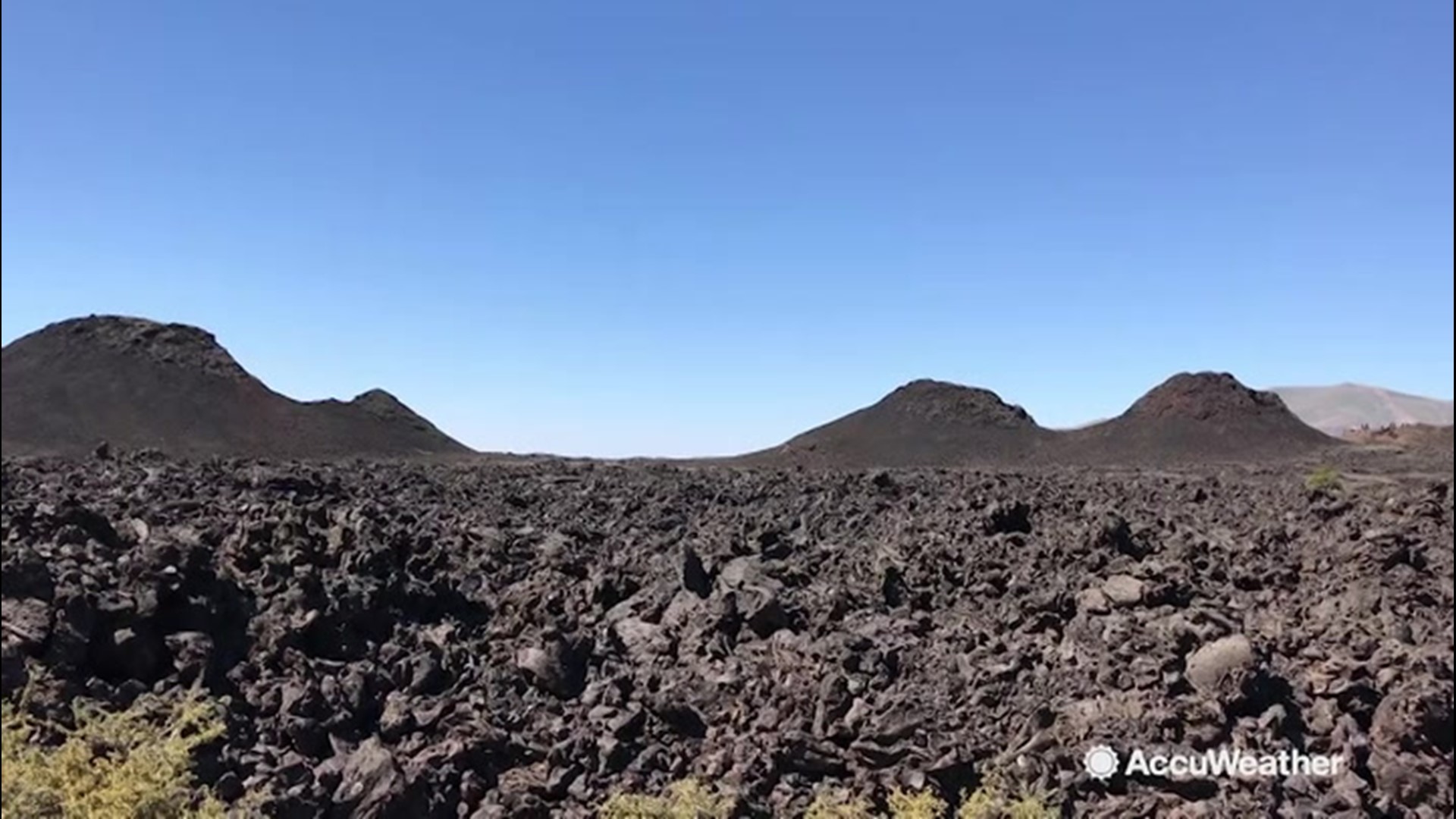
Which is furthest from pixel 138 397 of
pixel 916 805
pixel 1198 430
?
pixel 1198 430

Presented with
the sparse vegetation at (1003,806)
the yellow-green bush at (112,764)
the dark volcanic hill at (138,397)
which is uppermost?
the dark volcanic hill at (138,397)

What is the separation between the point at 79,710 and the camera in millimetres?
8055

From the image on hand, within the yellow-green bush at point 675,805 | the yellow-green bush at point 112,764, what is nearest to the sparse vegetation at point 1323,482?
the yellow-green bush at point 675,805

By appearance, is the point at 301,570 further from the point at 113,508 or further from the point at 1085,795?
the point at 1085,795

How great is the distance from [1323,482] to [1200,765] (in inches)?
519

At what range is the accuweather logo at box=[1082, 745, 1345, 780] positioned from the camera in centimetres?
934

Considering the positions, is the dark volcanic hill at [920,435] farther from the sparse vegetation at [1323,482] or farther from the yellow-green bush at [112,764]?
the yellow-green bush at [112,764]

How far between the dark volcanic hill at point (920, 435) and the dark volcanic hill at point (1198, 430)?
11.1ft

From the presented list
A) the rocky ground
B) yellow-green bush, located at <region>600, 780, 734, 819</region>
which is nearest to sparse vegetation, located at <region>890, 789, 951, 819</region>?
the rocky ground

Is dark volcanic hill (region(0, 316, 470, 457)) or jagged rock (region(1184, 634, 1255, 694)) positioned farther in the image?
jagged rock (region(1184, 634, 1255, 694))

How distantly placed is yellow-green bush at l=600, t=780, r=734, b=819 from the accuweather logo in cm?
335

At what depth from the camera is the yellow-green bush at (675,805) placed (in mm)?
8391

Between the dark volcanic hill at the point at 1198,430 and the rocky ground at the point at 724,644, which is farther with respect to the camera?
the dark volcanic hill at the point at 1198,430

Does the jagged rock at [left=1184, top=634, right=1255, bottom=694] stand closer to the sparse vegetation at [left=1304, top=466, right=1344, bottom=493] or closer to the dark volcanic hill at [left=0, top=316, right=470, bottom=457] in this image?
the sparse vegetation at [left=1304, top=466, right=1344, bottom=493]
